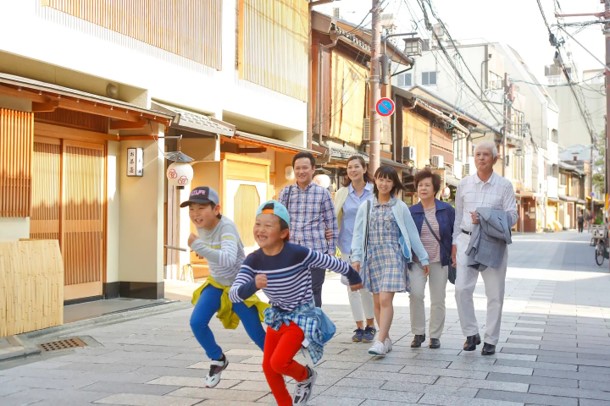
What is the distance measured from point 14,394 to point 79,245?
5807mm

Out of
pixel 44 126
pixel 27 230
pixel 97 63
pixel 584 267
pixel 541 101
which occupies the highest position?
pixel 541 101

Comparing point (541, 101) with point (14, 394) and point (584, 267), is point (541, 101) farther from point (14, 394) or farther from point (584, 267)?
point (14, 394)

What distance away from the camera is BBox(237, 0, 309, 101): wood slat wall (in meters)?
16.1

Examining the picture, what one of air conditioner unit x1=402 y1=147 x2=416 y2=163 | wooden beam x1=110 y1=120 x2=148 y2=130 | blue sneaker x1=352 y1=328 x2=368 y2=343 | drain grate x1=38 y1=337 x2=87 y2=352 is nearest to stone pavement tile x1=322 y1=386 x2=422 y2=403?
blue sneaker x1=352 y1=328 x2=368 y2=343

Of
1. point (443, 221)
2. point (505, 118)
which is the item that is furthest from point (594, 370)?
point (505, 118)

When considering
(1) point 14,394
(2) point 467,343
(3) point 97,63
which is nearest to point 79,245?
(3) point 97,63

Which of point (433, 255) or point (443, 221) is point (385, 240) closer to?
point (433, 255)

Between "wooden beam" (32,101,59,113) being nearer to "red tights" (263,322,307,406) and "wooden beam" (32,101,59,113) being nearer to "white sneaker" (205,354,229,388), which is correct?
"white sneaker" (205,354,229,388)

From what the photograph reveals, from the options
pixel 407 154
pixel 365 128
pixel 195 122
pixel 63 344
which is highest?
pixel 365 128

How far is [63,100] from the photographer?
9.46 metres

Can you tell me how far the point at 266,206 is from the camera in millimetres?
5219

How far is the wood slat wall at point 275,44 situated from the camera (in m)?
16.1

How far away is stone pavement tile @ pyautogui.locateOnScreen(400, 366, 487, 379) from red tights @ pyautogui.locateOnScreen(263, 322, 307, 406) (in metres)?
→ 1.90

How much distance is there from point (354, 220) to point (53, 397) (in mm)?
3999
